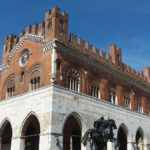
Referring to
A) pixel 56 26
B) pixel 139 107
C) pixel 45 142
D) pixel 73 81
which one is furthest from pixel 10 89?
pixel 139 107

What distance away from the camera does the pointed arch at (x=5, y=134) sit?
1890 centimetres

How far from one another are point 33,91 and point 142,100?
1304 centimetres

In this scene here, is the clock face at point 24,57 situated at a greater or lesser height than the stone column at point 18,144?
greater

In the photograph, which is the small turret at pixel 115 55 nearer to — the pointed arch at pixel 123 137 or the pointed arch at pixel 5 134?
the pointed arch at pixel 123 137

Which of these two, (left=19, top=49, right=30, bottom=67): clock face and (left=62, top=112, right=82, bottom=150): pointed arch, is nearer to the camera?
(left=62, top=112, right=82, bottom=150): pointed arch

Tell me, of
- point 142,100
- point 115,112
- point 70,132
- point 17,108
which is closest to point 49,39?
point 17,108

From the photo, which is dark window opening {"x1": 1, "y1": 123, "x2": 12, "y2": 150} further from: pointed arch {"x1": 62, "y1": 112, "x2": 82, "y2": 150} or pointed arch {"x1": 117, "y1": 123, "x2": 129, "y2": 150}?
pointed arch {"x1": 117, "y1": 123, "x2": 129, "y2": 150}

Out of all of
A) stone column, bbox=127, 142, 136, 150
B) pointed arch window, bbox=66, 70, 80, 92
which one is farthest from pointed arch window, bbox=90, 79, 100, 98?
stone column, bbox=127, 142, 136, 150

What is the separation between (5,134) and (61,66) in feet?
25.1

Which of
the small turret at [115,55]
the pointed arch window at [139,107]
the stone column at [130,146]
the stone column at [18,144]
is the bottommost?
the stone column at [130,146]

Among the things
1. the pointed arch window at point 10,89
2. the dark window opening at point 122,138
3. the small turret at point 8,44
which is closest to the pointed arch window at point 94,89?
the dark window opening at point 122,138

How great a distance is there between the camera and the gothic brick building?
16031 mm

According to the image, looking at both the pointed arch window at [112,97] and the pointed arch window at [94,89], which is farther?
the pointed arch window at [112,97]

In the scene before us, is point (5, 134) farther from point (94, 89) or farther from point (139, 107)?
point (139, 107)
